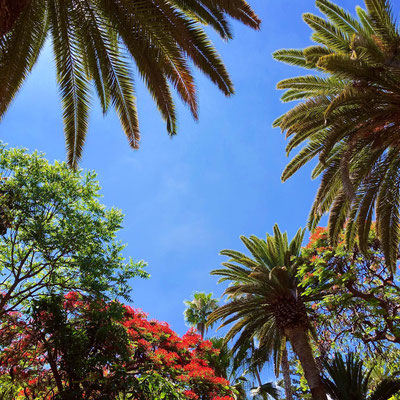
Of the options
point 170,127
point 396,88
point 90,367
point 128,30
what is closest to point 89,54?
point 128,30

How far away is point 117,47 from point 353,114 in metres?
5.35

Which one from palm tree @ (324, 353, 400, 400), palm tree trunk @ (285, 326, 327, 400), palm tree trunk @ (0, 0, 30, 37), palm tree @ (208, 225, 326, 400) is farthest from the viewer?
palm tree @ (208, 225, 326, 400)

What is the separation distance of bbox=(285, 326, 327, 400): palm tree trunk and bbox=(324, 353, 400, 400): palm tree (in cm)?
180

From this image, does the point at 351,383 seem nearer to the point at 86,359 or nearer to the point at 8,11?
the point at 86,359

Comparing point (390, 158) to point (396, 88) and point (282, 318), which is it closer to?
point (396, 88)

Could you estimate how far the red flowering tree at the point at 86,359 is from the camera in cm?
718

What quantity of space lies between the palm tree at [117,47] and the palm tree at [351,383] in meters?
8.45

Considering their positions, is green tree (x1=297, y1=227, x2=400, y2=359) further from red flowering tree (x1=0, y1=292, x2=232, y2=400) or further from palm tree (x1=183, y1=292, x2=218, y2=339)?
palm tree (x1=183, y1=292, x2=218, y2=339)

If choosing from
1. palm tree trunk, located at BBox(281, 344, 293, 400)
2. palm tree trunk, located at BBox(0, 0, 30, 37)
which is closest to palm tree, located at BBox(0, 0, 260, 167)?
palm tree trunk, located at BBox(0, 0, 30, 37)

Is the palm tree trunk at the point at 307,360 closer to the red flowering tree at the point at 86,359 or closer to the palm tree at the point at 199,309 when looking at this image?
the red flowering tree at the point at 86,359

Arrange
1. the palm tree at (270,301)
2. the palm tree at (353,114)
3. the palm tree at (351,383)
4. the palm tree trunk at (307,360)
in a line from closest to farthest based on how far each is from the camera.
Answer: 1. the palm tree at (353,114)
2. the palm tree at (351,383)
3. the palm tree trunk at (307,360)
4. the palm tree at (270,301)

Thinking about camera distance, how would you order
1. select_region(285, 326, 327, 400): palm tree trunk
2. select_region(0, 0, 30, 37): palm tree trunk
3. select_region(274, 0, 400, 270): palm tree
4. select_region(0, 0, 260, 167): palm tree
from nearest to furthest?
select_region(0, 0, 30, 37): palm tree trunk < select_region(0, 0, 260, 167): palm tree < select_region(274, 0, 400, 270): palm tree < select_region(285, 326, 327, 400): palm tree trunk

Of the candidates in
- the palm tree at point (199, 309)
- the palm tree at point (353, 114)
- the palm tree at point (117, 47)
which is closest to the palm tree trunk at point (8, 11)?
the palm tree at point (117, 47)

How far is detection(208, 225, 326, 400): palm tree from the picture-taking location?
1318 centimetres
